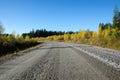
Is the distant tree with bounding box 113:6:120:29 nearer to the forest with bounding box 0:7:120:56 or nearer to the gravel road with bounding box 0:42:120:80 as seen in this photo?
the forest with bounding box 0:7:120:56

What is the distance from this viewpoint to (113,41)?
1581 inches

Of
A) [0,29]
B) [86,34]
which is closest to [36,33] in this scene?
[86,34]

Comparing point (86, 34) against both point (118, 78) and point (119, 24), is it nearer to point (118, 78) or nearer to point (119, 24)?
point (119, 24)

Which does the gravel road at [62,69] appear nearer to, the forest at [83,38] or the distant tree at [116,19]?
the forest at [83,38]

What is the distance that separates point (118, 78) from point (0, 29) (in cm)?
4767

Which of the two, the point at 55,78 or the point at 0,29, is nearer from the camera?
the point at 55,78

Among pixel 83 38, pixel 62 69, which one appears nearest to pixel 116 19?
pixel 83 38

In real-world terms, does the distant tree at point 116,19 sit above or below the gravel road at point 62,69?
above

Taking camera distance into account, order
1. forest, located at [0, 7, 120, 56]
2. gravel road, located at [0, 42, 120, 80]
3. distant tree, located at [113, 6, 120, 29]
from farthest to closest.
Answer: distant tree, located at [113, 6, 120, 29] < forest, located at [0, 7, 120, 56] < gravel road, located at [0, 42, 120, 80]

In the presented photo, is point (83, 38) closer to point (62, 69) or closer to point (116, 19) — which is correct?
point (116, 19)

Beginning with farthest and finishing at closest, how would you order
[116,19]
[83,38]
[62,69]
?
[116,19] → [83,38] → [62,69]

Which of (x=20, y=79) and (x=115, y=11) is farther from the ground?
(x=115, y=11)

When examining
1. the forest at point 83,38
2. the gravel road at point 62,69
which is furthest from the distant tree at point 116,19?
the gravel road at point 62,69

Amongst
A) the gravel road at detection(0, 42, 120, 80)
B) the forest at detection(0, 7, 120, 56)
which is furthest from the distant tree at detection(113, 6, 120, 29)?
the gravel road at detection(0, 42, 120, 80)
